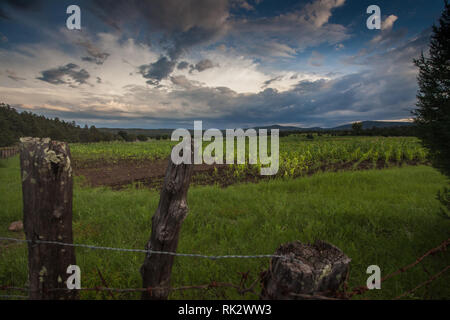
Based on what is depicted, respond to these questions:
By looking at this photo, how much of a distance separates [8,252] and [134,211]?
7.92 ft

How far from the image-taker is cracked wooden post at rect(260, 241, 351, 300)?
1431mm

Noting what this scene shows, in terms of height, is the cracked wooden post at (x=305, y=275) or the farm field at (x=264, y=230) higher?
the cracked wooden post at (x=305, y=275)

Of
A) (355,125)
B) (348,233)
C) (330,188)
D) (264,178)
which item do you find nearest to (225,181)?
(264,178)

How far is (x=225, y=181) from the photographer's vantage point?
10.5 metres

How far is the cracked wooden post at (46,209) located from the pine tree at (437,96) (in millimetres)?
4988

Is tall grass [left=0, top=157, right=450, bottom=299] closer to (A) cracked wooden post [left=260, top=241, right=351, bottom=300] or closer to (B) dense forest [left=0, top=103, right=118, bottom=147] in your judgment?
(A) cracked wooden post [left=260, top=241, right=351, bottom=300]

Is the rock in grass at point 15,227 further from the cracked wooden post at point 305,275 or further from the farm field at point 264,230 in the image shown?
the cracked wooden post at point 305,275

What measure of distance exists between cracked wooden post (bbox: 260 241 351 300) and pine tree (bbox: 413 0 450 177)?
3.20 metres

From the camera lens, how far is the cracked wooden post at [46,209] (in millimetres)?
1782

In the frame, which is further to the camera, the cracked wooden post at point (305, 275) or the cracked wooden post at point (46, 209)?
the cracked wooden post at point (46, 209)

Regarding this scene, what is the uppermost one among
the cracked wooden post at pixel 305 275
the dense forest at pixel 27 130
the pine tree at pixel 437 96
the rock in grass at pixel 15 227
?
the dense forest at pixel 27 130

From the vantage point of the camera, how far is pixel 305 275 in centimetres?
141

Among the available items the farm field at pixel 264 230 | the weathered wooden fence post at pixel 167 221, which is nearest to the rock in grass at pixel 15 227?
the farm field at pixel 264 230

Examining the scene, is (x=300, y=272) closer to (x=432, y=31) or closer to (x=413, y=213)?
(x=432, y=31)
